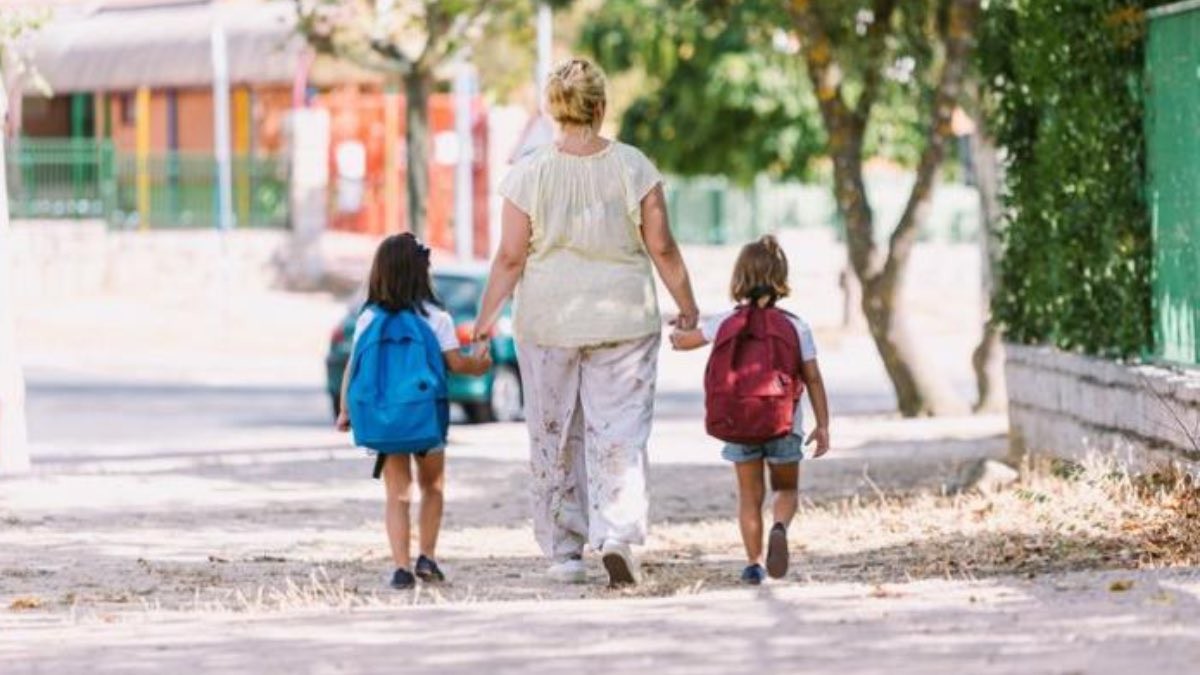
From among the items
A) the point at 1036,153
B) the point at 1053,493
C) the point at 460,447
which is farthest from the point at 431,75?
the point at 1053,493

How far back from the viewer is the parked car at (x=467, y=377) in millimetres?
26484

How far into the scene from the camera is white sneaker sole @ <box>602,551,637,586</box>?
11.5 meters

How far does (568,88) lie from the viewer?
38.1 feet

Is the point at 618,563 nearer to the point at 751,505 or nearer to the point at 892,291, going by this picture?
the point at 751,505

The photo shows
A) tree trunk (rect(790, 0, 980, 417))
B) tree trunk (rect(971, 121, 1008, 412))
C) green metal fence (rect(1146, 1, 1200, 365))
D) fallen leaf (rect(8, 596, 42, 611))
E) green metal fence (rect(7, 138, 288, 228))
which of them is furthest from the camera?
green metal fence (rect(7, 138, 288, 228))

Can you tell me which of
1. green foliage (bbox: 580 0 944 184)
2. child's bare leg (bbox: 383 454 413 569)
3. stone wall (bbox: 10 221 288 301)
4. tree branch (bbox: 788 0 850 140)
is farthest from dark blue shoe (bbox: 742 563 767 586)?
green foliage (bbox: 580 0 944 184)

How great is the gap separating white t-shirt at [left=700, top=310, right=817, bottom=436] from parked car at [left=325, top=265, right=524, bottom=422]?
1440cm

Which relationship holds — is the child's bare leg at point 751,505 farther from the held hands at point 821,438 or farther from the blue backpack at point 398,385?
the blue backpack at point 398,385

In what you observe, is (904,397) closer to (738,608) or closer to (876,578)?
(876,578)

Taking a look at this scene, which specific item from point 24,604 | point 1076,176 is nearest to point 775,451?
point 24,604

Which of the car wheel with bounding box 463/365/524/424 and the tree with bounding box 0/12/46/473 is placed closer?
the tree with bounding box 0/12/46/473

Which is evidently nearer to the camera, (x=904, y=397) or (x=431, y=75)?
(x=904, y=397)

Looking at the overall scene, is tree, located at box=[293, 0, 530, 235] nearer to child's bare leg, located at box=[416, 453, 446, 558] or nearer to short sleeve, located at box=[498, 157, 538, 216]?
child's bare leg, located at box=[416, 453, 446, 558]

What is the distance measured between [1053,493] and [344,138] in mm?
37860
